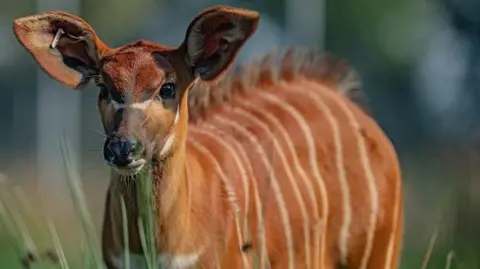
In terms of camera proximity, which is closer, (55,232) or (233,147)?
(55,232)

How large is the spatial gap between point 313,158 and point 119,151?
3.63ft

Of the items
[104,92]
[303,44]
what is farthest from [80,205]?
[303,44]

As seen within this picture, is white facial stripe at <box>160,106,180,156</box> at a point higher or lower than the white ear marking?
lower

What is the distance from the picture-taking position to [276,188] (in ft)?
15.2

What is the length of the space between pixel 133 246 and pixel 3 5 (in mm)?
13011

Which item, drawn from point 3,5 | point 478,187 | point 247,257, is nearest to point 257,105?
point 247,257

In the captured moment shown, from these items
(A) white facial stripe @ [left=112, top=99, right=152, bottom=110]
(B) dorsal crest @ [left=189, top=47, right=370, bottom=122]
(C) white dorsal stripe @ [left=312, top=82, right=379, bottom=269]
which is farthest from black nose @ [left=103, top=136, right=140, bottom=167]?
(C) white dorsal stripe @ [left=312, top=82, right=379, bottom=269]

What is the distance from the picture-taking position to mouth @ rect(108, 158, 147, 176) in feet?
12.8

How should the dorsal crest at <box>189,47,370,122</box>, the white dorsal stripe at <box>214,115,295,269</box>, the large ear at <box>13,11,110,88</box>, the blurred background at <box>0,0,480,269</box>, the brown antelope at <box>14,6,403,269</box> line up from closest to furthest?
the brown antelope at <box>14,6,403,269</box>
the large ear at <box>13,11,110,88</box>
the white dorsal stripe at <box>214,115,295,269</box>
the dorsal crest at <box>189,47,370,122</box>
the blurred background at <box>0,0,480,269</box>

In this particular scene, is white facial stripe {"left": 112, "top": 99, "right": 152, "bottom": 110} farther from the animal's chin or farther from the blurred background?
the blurred background

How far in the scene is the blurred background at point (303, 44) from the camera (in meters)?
11.2

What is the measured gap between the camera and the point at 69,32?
4.43m

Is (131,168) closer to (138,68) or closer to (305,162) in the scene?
(138,68)

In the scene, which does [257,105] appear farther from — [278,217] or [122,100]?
[122,100]
